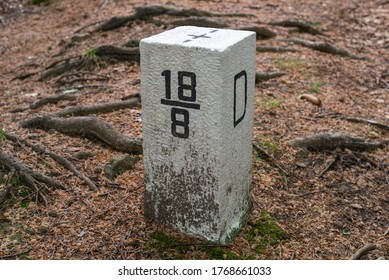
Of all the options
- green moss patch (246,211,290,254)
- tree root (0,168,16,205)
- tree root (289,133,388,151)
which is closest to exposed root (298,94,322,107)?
tree root (289,133,388,151)

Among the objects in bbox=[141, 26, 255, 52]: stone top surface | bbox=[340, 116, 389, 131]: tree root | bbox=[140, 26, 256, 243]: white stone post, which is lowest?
bbox=[340, 116, 389, 131]: tree root

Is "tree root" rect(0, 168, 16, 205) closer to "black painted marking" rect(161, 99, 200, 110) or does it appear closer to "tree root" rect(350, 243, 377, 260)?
"black painted marking" rect(161, 99, 200, 110)

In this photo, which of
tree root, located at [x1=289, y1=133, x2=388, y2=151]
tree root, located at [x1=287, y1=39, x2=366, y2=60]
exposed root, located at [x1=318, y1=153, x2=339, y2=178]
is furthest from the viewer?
tree root, located at [x1=287, y1=39, x2=366, y2=60]

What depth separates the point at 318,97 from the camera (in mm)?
6035

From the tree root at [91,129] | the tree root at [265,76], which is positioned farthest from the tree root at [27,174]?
the tree root at [265,76]

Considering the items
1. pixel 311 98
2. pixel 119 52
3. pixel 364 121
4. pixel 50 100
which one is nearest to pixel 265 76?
pixel 311 98

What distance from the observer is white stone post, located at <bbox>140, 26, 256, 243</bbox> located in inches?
125

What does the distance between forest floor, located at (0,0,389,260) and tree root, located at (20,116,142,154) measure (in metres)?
0.07

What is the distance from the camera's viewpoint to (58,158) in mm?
4422

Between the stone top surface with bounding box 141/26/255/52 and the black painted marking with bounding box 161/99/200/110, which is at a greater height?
the stone top surface with bounding box 141/26/255/52

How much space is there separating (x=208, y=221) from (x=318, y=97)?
307 cm

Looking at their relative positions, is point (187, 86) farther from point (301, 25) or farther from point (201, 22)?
point (301, 25)
